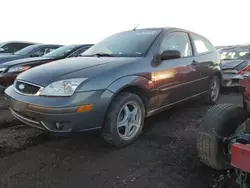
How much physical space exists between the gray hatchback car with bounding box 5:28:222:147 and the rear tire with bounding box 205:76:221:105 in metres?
0.85

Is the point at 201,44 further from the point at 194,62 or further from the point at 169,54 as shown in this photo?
the point at 169,54

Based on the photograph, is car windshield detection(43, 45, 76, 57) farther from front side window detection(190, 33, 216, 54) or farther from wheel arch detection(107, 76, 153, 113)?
wheel arch detection(107, 76, 153, 113)

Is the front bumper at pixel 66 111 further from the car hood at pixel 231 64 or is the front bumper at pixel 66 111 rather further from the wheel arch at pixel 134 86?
the car hood at pixel 231 64

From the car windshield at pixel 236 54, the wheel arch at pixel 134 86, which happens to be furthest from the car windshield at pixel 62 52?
the car windshield at pixel 236 54

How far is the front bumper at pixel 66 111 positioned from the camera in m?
2.75

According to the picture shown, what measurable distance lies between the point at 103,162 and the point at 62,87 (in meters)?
0.96

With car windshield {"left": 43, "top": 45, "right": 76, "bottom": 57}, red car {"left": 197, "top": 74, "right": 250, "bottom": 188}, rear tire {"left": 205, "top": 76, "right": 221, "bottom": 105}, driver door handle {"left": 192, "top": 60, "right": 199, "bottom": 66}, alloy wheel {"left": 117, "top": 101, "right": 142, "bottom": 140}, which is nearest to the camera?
red car {"left": 197, "top": 74, "right": 250, "bottom": 188}

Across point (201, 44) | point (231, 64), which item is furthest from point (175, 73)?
point (231, 64)

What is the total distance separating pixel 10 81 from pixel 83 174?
3937mm

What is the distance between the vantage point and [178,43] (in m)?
4.30

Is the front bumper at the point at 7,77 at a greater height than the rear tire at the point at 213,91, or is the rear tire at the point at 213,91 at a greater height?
the front bumper at the point at 7,77

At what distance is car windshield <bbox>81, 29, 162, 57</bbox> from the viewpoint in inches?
145

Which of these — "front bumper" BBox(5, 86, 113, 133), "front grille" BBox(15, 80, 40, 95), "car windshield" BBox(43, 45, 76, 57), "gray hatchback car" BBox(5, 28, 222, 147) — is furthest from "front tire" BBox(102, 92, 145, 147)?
"car windshield" BBox(43, 45, 76, 57)

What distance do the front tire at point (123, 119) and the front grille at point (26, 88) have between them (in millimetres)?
889
